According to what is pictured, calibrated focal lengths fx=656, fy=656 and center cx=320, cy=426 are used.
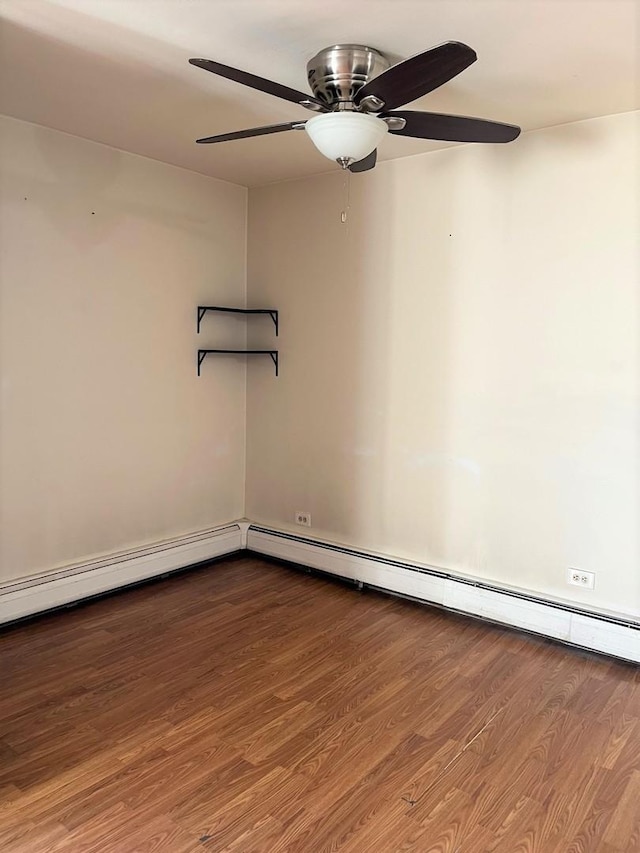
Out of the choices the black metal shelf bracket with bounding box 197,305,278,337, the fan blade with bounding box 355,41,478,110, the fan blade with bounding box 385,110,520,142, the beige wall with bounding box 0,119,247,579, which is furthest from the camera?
the black metal shelf bracket with bounding box 197,305,278,337

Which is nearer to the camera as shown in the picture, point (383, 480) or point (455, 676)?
point (455, 676)

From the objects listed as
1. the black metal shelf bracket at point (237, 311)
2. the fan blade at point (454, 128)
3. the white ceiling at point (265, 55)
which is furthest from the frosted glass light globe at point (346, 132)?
the black metal shelf bracket at point (237, 311)

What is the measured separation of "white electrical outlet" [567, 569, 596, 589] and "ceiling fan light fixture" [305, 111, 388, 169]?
2166 mm

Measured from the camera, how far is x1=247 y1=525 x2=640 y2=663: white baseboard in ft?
9.87

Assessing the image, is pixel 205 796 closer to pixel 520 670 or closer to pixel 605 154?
pixel 520 670

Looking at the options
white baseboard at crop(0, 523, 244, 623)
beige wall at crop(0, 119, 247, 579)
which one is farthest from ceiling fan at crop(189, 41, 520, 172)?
white baseboard at crop(0, 523, 244, 623)

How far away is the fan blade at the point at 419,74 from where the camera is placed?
1.70 meters

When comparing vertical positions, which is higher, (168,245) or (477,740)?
(168,245)

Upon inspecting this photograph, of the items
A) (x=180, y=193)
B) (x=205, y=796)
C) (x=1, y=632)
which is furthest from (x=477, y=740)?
(x=180, y=193)

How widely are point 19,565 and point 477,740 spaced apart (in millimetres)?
2337

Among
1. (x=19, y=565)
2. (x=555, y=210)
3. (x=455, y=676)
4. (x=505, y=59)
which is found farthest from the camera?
(x=19, y=565)

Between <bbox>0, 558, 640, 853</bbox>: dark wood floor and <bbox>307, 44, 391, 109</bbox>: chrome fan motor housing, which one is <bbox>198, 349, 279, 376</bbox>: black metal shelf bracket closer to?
<bbox>0, 558, 640, 853</bbox>: dark wood floor

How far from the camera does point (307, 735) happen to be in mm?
2385

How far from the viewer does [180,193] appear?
155 inches
